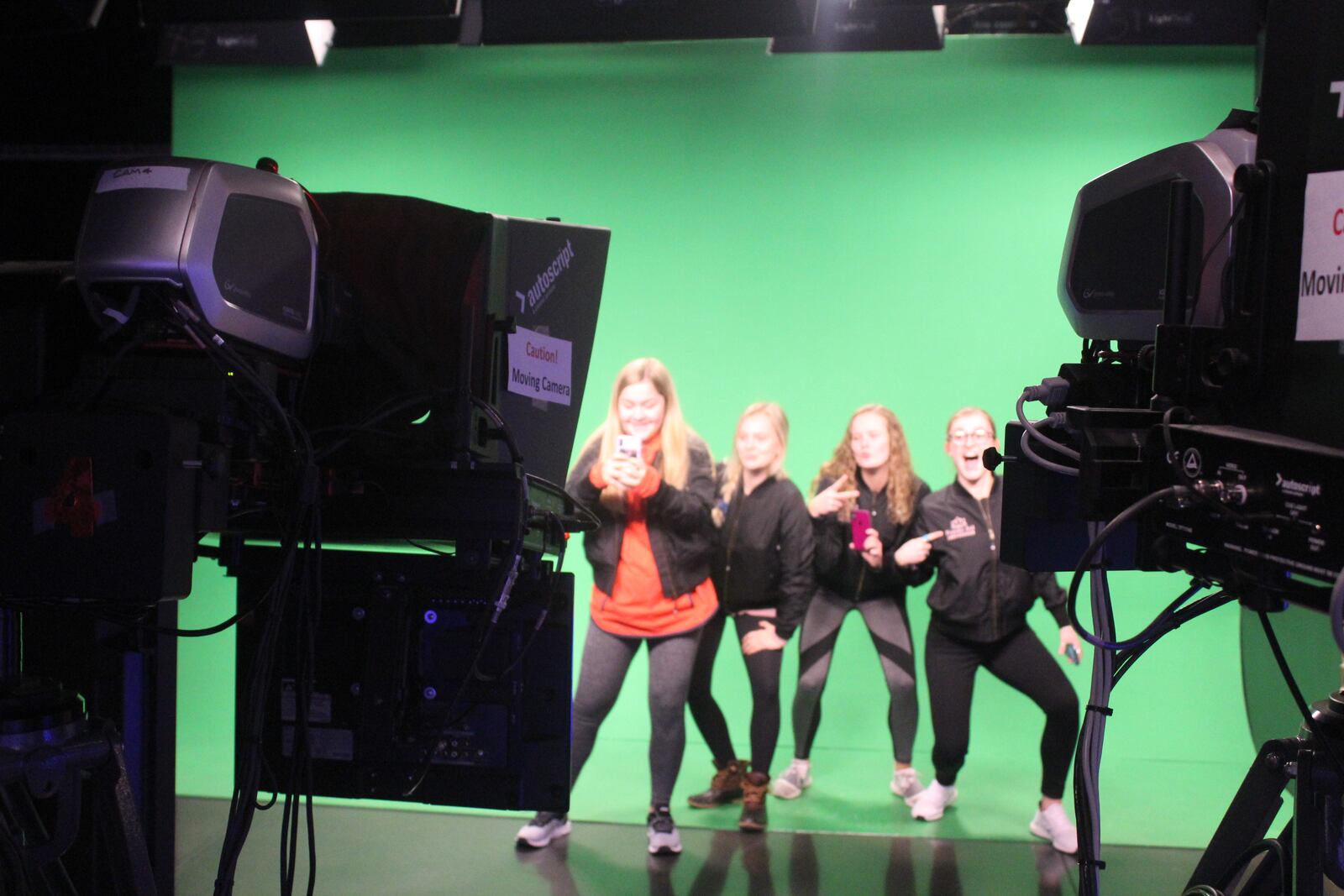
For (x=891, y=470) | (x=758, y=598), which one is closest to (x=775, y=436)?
(x=891, y=470)

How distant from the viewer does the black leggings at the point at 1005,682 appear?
3.64 metres

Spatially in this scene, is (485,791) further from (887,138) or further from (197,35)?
(197,35)

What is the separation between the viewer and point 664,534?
3742 millimetres

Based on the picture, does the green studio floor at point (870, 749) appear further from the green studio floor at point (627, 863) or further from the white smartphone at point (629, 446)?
the white smartphone at point (629, 446)

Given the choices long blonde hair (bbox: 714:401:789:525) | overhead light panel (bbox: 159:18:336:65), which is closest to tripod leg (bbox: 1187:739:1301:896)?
long blonde hair (bbox: 714:401:789:525)

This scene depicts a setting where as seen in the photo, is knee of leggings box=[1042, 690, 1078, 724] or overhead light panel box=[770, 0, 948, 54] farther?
overhead light panel box=[770, 0, 948, 54]

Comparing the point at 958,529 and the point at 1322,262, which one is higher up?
the point at 1322,262

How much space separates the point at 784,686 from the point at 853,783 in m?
0.56

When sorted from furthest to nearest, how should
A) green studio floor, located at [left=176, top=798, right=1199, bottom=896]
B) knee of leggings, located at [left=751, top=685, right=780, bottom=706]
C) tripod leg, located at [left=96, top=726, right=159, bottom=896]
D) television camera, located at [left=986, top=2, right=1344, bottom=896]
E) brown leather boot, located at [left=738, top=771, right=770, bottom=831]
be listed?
knee of leggings, located at [left=751, top=685, right=780, bottom=706], brown leather boot, located at [left=738, top=771, right=770, bottom=831], green studio floor, located at [left=176, top=798, right=1199, bottom=896], tripod leg, located at [left=96, top=726, right=159, bottom=896], television camera, located at [left=986, top=2, right=1344, bottom=896]

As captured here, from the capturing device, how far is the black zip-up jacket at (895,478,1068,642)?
148 inches

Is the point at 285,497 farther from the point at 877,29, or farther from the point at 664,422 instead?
the point at 877,29

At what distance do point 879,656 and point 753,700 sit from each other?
1.77 feet

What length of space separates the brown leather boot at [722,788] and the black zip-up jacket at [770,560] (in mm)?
530

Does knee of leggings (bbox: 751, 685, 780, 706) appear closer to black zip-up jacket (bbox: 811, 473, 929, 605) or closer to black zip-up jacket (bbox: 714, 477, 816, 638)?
black zip-up jacket (bbox: 714, 477, 816, 638)
